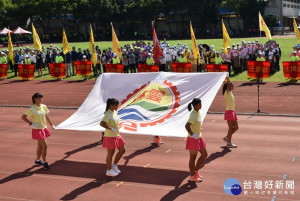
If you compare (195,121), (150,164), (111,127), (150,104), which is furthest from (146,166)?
(195,121)

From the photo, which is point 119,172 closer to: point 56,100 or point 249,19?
point 56,100

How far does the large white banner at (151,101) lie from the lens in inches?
470

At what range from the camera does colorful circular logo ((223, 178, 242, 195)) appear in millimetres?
10012

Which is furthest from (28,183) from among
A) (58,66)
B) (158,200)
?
(58,66)

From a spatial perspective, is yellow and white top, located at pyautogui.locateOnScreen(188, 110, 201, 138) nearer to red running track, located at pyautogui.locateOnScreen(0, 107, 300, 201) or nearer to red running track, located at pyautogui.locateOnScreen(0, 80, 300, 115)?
red running track, located at pyautogui.locateOnScreen(0, 107, 300, 201)

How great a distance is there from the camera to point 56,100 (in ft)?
80.7

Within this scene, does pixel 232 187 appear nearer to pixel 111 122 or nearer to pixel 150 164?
pixel 150 164

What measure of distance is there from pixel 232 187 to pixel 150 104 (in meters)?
3.42

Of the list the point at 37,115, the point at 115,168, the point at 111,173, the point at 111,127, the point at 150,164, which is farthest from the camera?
the point at 150,164

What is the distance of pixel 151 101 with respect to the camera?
41.0 ft

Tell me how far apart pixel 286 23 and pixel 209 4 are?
17.7 meters

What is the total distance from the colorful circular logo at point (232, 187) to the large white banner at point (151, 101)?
1815mm

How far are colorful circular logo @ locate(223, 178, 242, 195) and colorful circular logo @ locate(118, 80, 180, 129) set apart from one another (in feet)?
7.98

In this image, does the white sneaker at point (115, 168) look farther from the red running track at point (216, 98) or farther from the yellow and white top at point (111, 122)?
the red running track at point (216, 98)
